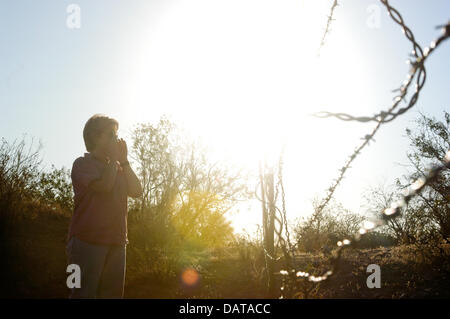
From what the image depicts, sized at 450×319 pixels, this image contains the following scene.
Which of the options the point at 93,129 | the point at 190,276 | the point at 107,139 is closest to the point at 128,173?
the point at 107,139

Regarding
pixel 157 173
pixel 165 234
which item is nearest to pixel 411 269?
pixel 165 234

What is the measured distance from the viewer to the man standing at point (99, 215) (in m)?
2.62

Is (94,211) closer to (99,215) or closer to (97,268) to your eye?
(99,215)


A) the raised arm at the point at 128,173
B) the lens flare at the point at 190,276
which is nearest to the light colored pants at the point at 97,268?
the raised arm at the point at 128,173

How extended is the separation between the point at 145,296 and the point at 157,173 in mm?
12119

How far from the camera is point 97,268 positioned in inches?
104

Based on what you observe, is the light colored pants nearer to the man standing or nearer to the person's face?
the man standing

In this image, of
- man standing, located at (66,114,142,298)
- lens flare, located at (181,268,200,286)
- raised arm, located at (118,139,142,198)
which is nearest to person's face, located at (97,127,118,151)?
man standing, located at (66,114,142,298)

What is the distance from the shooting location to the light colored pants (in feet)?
8.38

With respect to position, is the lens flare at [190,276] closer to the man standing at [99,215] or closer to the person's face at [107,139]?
the man standing at [99,215]

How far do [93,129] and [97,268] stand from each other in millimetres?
1271

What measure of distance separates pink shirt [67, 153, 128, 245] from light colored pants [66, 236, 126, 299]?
6 centimetres

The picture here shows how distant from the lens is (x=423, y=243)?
5.45 meters
